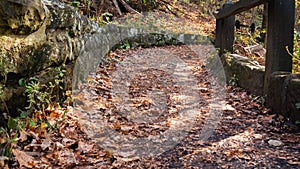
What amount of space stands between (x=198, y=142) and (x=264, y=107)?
122 cm

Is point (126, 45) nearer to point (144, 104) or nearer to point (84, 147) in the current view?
point (144, 104)

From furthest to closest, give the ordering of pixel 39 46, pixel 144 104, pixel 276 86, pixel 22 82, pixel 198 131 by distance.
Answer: pixel 144 104, pixel 276 86, pixel 198 131, pixel 39 46, pixel 22 82

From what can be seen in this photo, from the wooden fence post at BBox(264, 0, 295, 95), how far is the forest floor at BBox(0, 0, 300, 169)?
53 centimetres

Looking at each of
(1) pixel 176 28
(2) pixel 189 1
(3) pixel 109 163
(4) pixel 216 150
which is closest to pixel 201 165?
(4) pixel 216 150

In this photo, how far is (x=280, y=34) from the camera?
3.17m

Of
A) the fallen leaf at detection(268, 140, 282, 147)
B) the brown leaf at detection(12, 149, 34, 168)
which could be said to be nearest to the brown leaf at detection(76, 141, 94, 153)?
the brown leaf at detection(12, 149, 34, 168)

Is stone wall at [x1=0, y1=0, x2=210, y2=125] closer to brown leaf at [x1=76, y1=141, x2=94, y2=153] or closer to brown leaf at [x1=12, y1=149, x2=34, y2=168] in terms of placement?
brown leaf at [x1=12, y1=149, x2=34, y2=168]

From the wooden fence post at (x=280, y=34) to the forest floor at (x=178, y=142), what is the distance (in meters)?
0.53

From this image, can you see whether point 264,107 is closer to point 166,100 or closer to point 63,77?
point 166,100

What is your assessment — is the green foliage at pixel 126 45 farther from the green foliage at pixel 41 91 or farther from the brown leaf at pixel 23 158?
the brown leaf at pixel 23 158

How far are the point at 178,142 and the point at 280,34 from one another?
166 cm

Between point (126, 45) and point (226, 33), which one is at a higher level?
point (226, 33)

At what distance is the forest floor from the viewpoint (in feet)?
7.27

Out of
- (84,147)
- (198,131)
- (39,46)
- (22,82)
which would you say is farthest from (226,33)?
(22,82)
